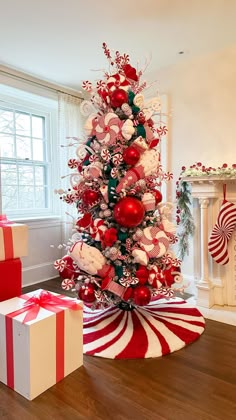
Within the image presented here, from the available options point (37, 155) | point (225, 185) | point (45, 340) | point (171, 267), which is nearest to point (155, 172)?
point (171, 267)

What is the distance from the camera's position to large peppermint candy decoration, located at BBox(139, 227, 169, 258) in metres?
1.94

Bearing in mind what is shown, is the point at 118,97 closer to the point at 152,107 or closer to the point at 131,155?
the point at 152,107

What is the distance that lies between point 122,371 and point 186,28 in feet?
8.30

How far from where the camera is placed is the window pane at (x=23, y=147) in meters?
3.25

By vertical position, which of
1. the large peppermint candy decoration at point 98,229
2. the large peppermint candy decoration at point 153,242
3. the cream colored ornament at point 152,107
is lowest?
the large peppermint candy decoration at point 153,242

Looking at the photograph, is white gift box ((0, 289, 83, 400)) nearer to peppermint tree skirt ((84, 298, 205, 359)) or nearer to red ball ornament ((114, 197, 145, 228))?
peppermint tree skirt ((84, 298, 205, 359))

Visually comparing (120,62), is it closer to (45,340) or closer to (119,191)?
(119,191)

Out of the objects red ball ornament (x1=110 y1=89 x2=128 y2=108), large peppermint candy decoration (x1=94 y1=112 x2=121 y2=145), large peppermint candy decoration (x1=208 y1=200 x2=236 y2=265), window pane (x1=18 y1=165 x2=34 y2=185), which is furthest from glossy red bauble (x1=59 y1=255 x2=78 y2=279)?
window pane (x1=18 y1=165 x2=34 y2=185)

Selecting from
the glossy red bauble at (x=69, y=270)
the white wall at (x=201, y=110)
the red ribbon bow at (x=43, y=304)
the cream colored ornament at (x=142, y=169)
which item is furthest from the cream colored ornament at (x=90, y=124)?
the white wall at (x=201, y=110)

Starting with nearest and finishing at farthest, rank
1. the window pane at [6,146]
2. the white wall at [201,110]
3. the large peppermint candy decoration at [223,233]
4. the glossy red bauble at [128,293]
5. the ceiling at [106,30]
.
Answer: the glossy red bauble at [128,293] < the ceiling at [106,30] < the large peppermint candy decoration at [223,233] < the white wall at [201,110] < the window pane at [6,146]

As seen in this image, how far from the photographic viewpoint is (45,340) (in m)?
1.41

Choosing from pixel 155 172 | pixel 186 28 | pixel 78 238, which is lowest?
pixel 78 238

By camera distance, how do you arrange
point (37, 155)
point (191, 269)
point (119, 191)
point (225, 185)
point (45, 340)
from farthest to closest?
point (37, 155)
point (191, 269)
point (225, 185)
point (119, 191)
point (45, 340)

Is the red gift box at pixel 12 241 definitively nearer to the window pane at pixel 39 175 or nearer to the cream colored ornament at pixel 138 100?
the cream colored ornament at pixel 138 100
